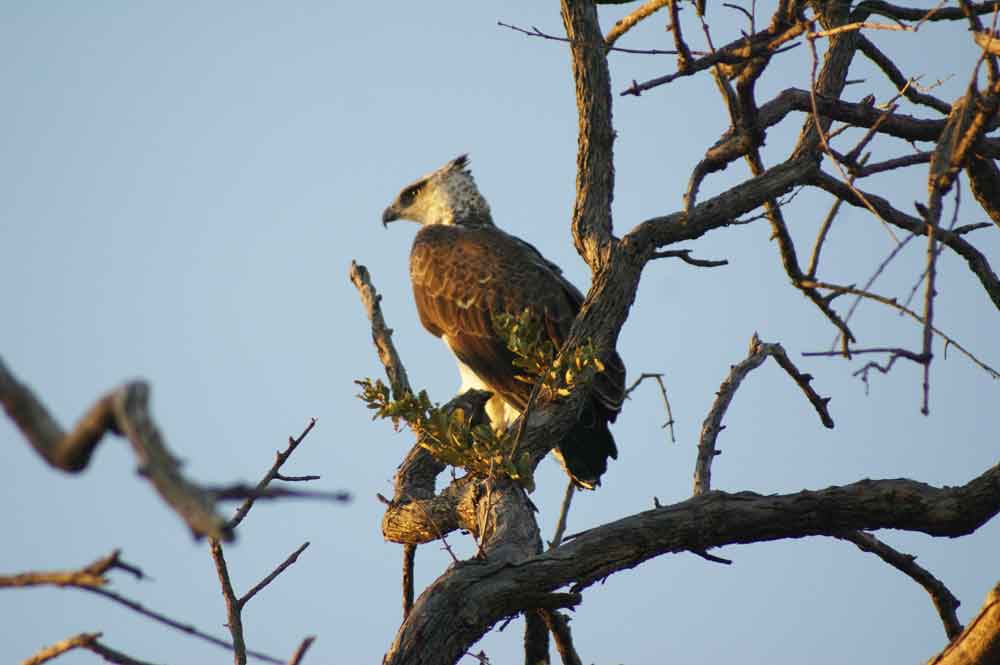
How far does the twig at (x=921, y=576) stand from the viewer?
13.4 ft

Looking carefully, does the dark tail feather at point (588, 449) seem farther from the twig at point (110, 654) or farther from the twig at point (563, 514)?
the twig at point (110, 654)

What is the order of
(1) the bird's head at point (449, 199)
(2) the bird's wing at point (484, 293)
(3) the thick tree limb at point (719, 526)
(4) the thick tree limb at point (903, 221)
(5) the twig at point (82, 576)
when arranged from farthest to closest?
(1) the bird's head at point (449, 199)
(2) the bird's wing at point (484, 293)
(4) the thick tree limb at point (903, 221)
(3) the thick tree limb at point (719, 526)
(5) the twig at point (82, 576)

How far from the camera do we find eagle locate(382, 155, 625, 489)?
6.30 metres

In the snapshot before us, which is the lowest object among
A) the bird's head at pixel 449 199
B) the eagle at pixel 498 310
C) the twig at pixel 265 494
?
the twig at pixel 265 494

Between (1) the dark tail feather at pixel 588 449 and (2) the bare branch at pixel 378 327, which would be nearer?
(2) the bare branch at pixel 378 327

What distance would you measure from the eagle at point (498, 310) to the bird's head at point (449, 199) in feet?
1.02

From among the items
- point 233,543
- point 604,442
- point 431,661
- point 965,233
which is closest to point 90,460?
point 233,543

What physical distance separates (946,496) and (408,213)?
246 inches

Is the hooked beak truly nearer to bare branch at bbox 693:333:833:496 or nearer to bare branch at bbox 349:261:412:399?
bare branch at bbox 349:261:412:399

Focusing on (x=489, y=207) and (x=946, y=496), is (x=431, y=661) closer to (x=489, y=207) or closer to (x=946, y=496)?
(x=946, y=496)

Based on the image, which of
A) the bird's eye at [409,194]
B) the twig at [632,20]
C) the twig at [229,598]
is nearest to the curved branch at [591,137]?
the twig at [632,20]

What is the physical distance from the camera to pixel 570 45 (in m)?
4.86

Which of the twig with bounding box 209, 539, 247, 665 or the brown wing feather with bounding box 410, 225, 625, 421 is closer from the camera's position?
the twig with bounding box 209, 539, 247, 665

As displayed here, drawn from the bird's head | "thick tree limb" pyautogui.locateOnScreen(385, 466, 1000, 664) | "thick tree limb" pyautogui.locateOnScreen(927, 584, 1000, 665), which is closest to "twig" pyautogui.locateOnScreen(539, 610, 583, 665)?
"thick tree limb" pyautogui.locateOnScreen(385, 466, 1000, 664)
